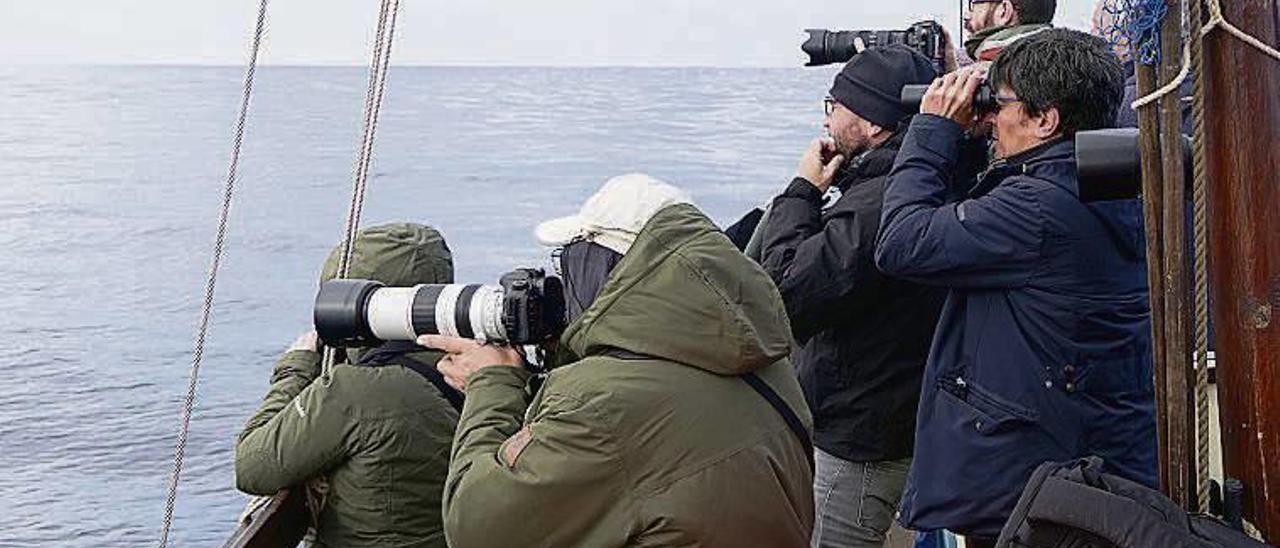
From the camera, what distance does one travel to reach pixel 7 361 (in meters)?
11.8

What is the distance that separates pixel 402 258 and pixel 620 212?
493mm

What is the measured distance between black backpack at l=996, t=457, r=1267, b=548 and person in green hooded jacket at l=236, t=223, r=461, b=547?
33.1 inches

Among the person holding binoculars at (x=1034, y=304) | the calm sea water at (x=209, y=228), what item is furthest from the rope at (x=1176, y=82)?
the calm sea water at (x=209, y=228)

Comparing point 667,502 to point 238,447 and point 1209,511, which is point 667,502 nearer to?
point 1209,511

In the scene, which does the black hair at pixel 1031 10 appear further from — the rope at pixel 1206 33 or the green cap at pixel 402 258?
the rope at pixel 1206 33

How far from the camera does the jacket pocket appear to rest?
1885 millimetres

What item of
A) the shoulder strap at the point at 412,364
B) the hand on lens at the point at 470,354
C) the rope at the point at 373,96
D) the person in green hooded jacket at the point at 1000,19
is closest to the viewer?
the hand on lens at the point at 470,354

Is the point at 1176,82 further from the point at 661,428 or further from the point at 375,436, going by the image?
the point at 375,436

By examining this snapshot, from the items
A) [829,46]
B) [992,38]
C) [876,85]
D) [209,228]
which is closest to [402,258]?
[876,85]

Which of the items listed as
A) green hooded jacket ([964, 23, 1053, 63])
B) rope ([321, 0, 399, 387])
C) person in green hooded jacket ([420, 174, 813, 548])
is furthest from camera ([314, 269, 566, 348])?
green hooded jacket ([964, 23, 1053, 63])

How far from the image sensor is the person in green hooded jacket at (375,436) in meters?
1.95

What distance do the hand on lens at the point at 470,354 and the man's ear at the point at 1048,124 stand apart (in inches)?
25.8

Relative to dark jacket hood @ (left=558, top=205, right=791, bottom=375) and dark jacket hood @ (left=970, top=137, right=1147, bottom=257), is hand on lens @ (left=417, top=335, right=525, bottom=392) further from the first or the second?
dark jacket hood @ (left=970, top=137, right=1147, bottom=257)

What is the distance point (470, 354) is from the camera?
1748 mm
